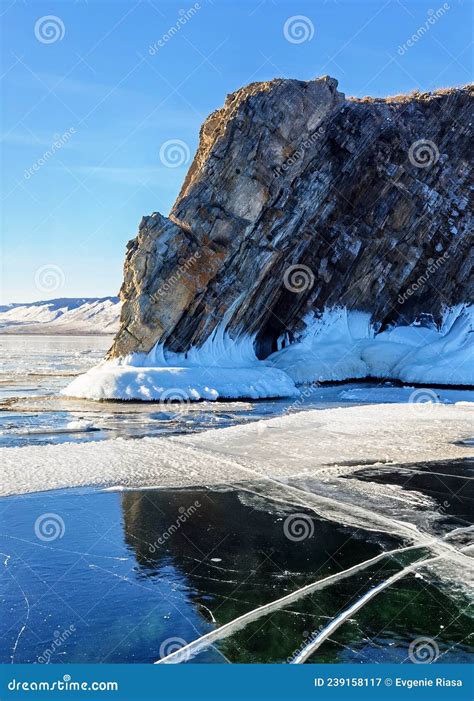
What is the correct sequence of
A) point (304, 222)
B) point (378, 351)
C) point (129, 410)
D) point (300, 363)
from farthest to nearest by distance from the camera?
point (378, 351)
point (304, 222)
point (300, 363)
point (129, 410)

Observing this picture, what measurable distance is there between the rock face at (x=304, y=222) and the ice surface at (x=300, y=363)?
1002 mm

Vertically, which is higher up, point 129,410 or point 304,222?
point 304,222

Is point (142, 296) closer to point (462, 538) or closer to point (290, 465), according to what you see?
point (290, 465)

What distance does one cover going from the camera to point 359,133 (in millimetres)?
40469

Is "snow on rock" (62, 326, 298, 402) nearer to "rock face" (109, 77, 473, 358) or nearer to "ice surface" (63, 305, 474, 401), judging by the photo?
"ice surface" (63, 305, 474, 401)

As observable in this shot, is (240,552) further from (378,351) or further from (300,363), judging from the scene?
(378,351)

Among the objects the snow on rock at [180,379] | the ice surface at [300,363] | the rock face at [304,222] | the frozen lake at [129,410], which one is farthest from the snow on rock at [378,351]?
the snow on rock at [180,379]

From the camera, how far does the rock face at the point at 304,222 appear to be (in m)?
35.0

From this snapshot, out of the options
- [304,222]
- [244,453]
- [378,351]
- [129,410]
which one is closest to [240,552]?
[244,453]

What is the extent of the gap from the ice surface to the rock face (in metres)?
1.00

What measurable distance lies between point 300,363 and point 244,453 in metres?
22.8

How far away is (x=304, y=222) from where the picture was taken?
1547 inches

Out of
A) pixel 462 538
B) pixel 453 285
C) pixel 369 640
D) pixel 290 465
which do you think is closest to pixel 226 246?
pixel 453 285

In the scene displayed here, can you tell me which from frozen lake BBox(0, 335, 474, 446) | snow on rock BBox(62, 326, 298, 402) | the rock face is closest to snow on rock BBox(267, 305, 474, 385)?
the rock face
